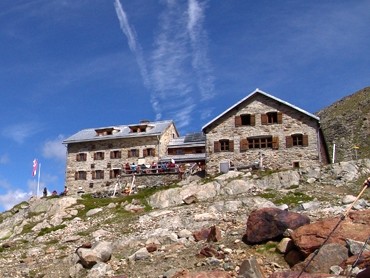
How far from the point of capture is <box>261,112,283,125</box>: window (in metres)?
49.2

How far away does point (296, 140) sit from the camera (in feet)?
157

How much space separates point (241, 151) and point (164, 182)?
31.5ft

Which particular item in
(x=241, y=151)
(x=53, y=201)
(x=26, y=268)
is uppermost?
(x=241, y=151)

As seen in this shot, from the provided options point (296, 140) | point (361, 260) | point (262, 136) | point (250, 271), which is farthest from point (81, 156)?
point (361, 260)

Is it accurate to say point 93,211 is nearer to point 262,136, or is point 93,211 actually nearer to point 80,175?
point 262,136

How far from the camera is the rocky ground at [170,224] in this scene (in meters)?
20.4

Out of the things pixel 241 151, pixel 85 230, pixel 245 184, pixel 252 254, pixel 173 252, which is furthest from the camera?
pixel 241 151

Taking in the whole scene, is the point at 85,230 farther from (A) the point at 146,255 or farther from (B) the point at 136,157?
(B) the point at 136,157

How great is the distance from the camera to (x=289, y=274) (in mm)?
15312

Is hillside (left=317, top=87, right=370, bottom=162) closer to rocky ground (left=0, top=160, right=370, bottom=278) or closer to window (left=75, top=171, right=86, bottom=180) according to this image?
window (left=75, top=171, right=86, bottom=180)

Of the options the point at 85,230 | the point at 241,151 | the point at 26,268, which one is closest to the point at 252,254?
the point at 26,268

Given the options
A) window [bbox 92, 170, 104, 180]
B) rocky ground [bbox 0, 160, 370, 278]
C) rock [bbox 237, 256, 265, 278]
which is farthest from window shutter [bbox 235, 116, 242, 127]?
rock [bbox 237, 256, 265, 278]

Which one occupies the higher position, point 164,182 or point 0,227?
point 164,182

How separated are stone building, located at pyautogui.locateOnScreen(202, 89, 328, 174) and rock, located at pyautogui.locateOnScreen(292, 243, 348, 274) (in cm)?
3070
